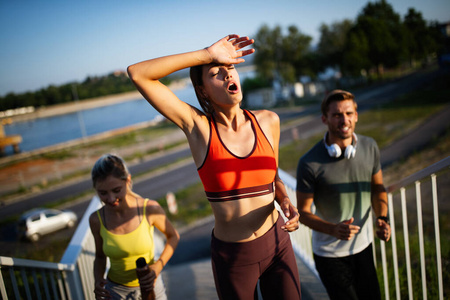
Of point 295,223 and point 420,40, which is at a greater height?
point 420,40

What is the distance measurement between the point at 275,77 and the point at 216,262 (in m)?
43.8

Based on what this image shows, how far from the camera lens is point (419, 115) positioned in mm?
20438

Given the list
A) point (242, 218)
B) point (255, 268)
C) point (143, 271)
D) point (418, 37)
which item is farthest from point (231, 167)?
point (418, 37)

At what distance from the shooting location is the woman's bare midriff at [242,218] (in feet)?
5.24

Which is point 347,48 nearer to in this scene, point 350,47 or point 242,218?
point 350,47

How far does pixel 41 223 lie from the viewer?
11.0 m

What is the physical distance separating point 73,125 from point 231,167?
40.7 m

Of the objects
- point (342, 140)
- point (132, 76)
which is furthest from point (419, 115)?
point (132, 76)

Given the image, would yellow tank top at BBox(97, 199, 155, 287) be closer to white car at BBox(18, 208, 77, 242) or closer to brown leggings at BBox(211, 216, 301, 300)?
brown leggings at BBox(211, 216, 301, 300)

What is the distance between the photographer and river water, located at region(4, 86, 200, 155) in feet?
103

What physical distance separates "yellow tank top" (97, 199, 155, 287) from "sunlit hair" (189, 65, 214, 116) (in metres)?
0.97

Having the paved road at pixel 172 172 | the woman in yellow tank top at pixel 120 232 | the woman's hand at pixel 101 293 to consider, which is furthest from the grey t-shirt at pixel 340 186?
the paved road at pixel 172 172

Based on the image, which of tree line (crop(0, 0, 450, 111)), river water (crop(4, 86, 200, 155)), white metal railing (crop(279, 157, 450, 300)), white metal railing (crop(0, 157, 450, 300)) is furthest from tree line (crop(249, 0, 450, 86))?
white metal railing (crop(0, 157, 450, 300))

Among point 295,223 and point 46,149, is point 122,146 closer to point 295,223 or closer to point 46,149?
point 46,149
